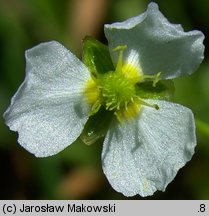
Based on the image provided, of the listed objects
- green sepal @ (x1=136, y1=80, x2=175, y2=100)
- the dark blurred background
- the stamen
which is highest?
the stamen

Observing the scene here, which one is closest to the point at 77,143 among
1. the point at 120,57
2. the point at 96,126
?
the point at 96,126

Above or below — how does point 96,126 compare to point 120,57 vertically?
below

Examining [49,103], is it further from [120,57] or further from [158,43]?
[158,43]

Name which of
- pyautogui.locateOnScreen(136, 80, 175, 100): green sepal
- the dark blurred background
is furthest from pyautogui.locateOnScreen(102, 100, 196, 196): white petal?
the dark blurred background

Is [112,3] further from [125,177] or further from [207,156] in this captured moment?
[125,177]

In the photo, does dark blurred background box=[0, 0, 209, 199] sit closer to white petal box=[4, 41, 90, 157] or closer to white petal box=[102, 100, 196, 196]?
white petal box=[102, 100, 196, 196]

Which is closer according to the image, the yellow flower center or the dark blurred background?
the yellow flower center

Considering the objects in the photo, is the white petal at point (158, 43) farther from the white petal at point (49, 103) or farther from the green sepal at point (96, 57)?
the white petal at point (49, 103)
